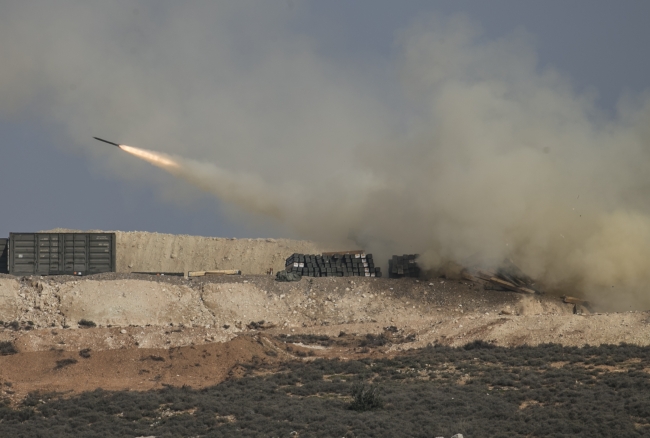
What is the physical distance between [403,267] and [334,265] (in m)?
3.21

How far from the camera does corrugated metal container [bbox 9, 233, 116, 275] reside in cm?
4347

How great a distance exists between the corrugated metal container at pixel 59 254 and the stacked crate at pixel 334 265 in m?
8.48

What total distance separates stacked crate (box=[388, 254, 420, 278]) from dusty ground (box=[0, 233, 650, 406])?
1.06m

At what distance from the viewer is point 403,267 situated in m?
44.8

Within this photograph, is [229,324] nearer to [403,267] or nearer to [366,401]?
[403,267]

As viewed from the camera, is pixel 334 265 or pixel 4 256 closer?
pixel 334 265

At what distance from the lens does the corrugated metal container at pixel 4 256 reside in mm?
45000

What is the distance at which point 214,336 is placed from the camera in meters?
34.0

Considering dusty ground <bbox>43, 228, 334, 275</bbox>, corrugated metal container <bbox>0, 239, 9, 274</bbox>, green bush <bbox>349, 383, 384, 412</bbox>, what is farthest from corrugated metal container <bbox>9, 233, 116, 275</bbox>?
green bush <bbox>349, 383, 384, 412</bbox>

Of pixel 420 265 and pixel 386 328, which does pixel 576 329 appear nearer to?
pixel 386 328

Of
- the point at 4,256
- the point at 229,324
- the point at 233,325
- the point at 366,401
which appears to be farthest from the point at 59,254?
the point at 366,401

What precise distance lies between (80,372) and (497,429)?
44.5ft

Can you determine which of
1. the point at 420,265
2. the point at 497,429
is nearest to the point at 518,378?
the point at 497,429

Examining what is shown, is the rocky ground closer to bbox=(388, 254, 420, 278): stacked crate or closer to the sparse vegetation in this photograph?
bbox=(388, 254, 420, 278): stacked crate
